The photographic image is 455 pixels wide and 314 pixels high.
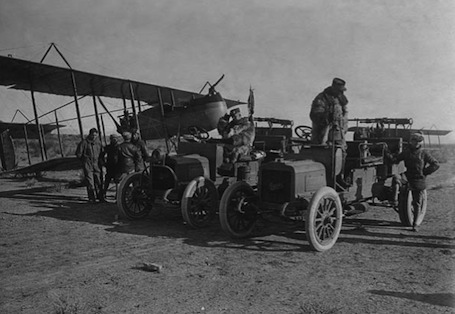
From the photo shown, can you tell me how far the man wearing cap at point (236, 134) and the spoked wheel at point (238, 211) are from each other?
1.47 meters

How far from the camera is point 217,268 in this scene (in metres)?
4.85

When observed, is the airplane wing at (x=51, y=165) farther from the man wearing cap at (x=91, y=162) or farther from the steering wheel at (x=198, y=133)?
the steering wheel at (x=198, y=133)

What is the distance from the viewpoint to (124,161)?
9289 millimetres

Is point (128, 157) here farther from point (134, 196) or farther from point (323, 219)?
point (323, 219)

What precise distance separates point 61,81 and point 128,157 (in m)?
9.24

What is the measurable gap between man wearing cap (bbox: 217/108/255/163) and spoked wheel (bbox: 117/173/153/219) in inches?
67.1

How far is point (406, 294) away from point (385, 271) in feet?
2.45

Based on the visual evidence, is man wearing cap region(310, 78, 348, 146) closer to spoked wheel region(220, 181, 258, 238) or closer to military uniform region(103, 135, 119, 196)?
spoked wheel region(220, 181, 258, 238)

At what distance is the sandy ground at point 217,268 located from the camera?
12.3 feet

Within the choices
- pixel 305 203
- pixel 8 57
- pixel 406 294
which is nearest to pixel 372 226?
pixel 305 203

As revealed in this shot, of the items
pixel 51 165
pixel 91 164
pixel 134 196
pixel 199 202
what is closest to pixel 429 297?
pixel 199 202

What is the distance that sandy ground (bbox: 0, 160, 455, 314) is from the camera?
3.74 metres

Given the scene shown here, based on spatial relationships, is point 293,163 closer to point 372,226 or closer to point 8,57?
point 372,226

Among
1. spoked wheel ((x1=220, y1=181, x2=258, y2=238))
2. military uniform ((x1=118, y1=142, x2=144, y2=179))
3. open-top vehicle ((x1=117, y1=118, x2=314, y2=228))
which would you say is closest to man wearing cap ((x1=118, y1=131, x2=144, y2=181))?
military uniform ((x1=118, y1=142, x2=144, y2=179))
